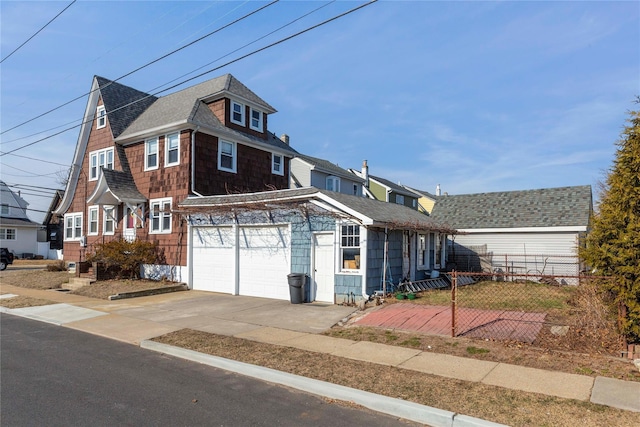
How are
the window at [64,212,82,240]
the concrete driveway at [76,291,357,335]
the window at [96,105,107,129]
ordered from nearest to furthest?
the concrete driveway at [76,291,357,335], the window at [96,105,107,129], the window at [64,212,82,240]

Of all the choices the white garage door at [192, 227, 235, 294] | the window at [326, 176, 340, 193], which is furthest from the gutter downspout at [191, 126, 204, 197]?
the window at [326, 176, 340, 193]

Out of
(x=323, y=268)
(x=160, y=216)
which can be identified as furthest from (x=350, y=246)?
(x=160, y=216)

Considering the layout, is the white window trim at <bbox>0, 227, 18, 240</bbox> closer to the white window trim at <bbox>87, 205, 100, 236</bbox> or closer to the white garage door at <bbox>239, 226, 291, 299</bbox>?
the white window trim at <bbox>87, 205, 100, 236</bbox>

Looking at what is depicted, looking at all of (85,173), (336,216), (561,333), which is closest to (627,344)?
(561,333)

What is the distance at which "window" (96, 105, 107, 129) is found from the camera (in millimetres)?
23141

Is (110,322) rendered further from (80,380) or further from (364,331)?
(364,331)

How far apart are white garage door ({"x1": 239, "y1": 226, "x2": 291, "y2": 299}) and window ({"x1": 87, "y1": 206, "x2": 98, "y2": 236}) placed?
11742 millimetres

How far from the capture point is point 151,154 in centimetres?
2084

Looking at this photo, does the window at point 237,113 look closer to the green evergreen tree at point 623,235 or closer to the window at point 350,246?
the window at point 350,246

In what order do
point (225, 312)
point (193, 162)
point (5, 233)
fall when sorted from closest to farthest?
point (225, 312), point (193, 162), point (5, 233)

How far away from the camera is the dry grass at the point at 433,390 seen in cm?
497

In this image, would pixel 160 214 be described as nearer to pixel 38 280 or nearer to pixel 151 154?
pixel 151 154

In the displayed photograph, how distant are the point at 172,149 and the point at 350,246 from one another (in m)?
10.9

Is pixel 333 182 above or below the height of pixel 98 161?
above
